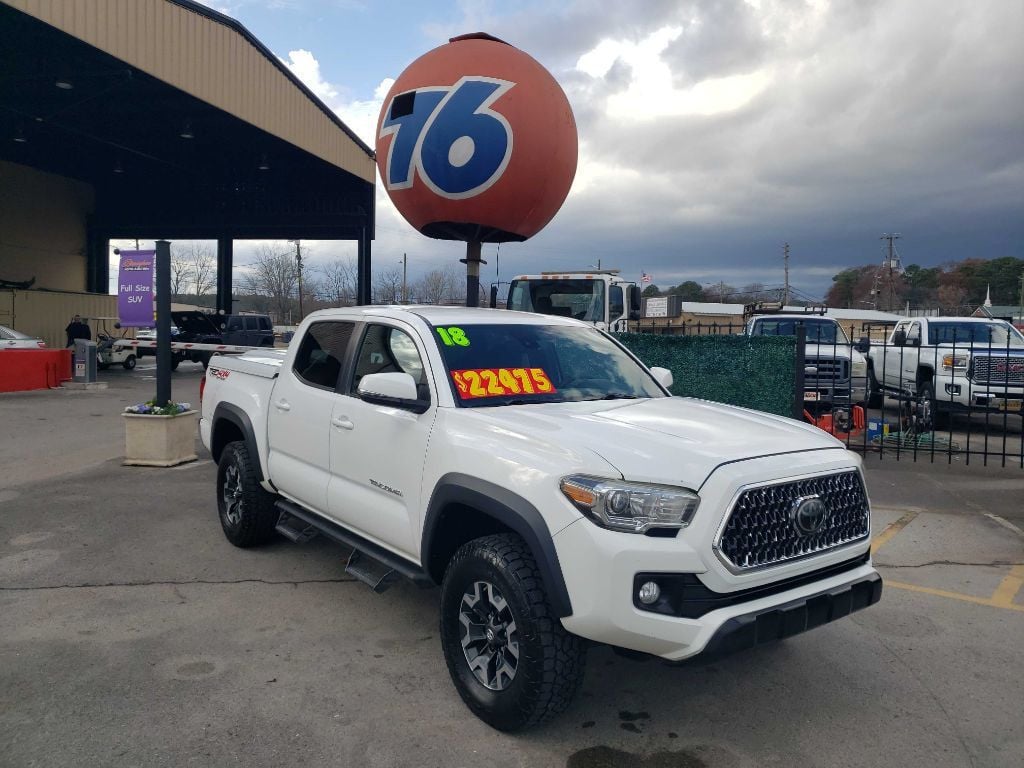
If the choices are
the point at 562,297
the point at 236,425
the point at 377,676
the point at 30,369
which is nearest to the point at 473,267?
the point at 562,297

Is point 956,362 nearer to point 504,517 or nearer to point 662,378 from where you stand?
point 662,378

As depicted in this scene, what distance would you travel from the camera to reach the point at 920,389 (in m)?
12.9

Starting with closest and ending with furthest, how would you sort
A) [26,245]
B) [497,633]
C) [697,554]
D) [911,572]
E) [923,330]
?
[697,554] → [497,633] → [911,572] → [923,330] → [26,245]

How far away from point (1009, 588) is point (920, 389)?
27.4 feet

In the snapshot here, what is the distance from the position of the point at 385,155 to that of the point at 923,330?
33.3 feet

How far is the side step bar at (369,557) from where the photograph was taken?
3936 millimetres

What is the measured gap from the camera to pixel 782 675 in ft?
13.1

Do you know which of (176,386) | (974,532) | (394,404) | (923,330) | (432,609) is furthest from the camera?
(176,386)

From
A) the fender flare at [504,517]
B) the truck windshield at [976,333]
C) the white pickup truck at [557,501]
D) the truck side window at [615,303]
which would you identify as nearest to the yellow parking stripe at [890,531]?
the white pickup truck at [557,501]

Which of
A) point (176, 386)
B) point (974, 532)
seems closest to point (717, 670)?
point (974, 532)

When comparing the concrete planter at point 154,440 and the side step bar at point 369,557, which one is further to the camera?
the concrete planter at point 154,440

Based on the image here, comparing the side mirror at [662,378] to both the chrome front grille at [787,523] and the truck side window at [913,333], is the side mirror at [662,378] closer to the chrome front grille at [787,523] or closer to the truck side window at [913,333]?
the chrome front grille at [787,523]

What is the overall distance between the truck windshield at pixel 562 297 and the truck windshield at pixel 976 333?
5721mm

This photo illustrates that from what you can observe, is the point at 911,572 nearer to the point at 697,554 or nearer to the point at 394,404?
the point at 697,554
